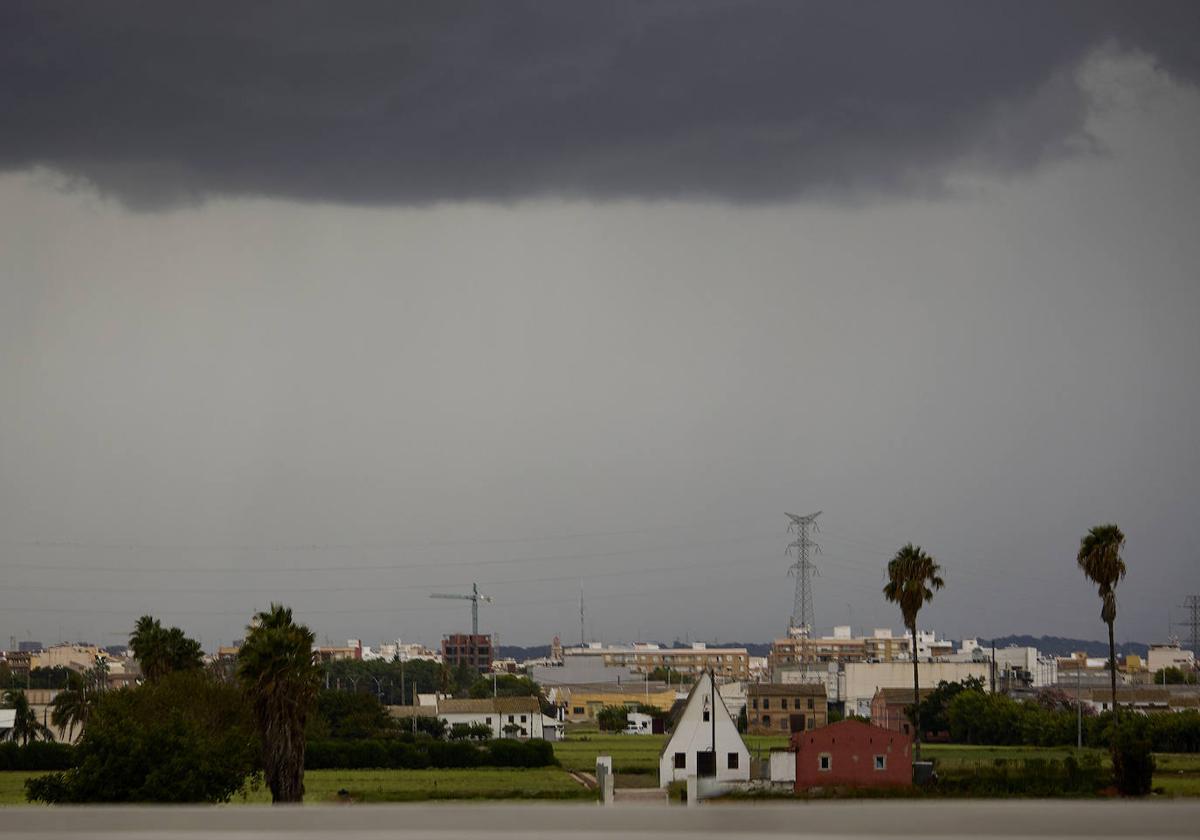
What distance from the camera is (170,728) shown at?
27.4 meters

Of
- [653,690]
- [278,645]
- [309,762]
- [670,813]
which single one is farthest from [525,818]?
[653,690]

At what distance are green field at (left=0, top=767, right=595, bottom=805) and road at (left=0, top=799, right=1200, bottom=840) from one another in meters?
25.3

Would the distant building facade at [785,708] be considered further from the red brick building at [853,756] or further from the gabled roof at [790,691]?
the red brick building at [853,756]

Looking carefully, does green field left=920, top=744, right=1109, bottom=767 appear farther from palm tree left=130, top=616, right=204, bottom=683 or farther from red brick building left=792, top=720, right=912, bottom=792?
palm tree left=130, top=616, right=204, bottom=683

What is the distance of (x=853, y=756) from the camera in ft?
129


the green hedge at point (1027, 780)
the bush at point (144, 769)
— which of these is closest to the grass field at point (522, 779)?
the green hedge at point (1027, 780)

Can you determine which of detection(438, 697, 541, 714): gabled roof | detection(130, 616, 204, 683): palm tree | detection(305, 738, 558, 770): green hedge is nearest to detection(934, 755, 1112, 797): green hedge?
detection(305, 738, 558, 770): green hedge

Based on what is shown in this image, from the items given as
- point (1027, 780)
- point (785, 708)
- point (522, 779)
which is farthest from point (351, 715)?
point (1027, 780)

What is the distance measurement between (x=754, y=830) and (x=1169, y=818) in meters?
1.89

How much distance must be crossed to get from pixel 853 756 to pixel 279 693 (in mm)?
15375

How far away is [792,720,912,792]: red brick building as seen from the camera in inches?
1531

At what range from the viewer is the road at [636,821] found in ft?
21.7

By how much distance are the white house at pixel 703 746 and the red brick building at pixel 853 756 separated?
11.2 ft

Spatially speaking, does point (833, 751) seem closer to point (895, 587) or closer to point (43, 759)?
point (895, 587)
